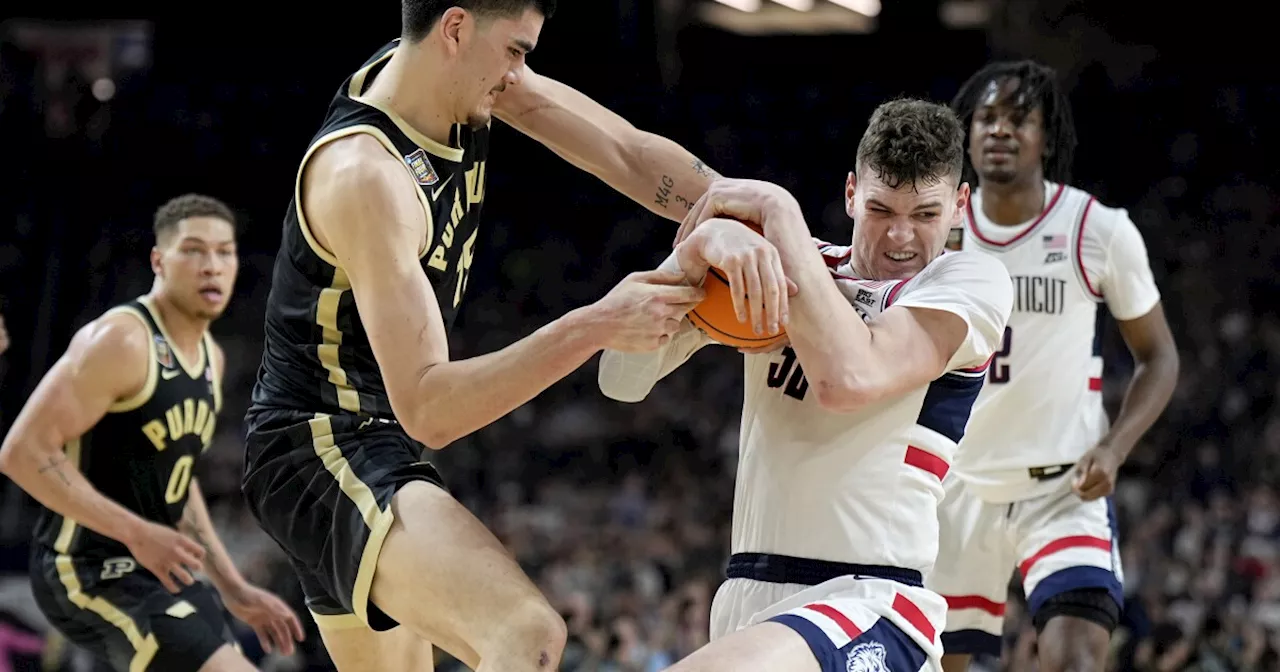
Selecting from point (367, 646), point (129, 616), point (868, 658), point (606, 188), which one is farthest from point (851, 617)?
point (606, 188)

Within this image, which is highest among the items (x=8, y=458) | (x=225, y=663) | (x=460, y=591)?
(x=8, y=458)

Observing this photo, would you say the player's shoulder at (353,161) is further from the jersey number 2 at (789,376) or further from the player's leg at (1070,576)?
the player's leg at (1070,576)

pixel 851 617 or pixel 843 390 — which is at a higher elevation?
pixel 843 390

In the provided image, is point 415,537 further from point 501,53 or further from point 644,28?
point 644,28

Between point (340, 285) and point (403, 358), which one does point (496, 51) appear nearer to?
point (340, 285)

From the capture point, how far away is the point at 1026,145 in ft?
17.5

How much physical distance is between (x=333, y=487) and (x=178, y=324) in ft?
9.08

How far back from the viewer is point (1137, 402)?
5199mm

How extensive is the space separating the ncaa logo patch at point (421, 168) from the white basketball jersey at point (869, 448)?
2.48 ft

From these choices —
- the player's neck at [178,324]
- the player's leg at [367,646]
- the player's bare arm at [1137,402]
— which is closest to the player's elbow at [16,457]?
the player's neck at [178,324]

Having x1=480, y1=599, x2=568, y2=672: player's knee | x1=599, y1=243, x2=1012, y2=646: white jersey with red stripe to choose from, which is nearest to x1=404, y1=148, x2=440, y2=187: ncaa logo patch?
x1=599, y1=243, x2=1012, y2=646: white jersey with red stripe

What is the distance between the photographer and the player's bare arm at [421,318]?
9.73ft

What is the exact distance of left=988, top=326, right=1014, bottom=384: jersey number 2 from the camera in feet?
17.2

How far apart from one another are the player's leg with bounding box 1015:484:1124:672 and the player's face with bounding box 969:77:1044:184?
4.03 feet
